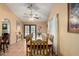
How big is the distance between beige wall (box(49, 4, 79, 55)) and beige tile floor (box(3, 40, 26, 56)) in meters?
0.74

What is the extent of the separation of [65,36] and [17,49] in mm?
977

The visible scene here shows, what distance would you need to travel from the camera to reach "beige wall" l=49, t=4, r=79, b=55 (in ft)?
7.55

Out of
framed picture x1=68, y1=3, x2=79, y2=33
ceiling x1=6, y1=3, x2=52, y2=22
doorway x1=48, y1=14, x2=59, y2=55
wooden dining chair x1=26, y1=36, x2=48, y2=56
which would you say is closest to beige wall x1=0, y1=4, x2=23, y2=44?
ceiling x1=6, y1=3, x2=52, y2=22

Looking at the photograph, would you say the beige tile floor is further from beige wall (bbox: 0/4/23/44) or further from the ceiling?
the ceiling

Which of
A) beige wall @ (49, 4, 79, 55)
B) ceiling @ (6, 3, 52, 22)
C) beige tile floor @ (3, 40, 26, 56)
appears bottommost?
beige tile floor @ (3, 40, 26, 56)

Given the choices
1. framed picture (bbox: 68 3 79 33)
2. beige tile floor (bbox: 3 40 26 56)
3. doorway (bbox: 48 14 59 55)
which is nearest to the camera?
framed picture (bbox: 68 3 79 33)

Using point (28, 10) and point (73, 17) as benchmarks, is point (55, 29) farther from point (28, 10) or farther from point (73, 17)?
point (28, 10)

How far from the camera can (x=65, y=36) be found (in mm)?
2492

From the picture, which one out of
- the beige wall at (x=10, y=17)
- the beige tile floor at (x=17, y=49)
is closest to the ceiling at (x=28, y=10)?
the beige wall at (x=10, y=17)

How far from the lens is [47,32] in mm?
2613

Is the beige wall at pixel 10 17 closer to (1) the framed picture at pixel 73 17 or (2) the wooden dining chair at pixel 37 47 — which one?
(2) the wooden dining chair at pixel 37 47

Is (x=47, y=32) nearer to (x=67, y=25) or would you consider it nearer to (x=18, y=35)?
(x=67, y=25)

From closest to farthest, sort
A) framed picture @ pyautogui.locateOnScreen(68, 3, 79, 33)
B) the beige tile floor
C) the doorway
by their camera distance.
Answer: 1. framed picture @ pyautogui.locateOnScreen(68, 3, 79, 33)
2. the beige tile floor
3. the doorway

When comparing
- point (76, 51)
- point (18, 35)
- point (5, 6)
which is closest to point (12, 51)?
point (18, 35)
